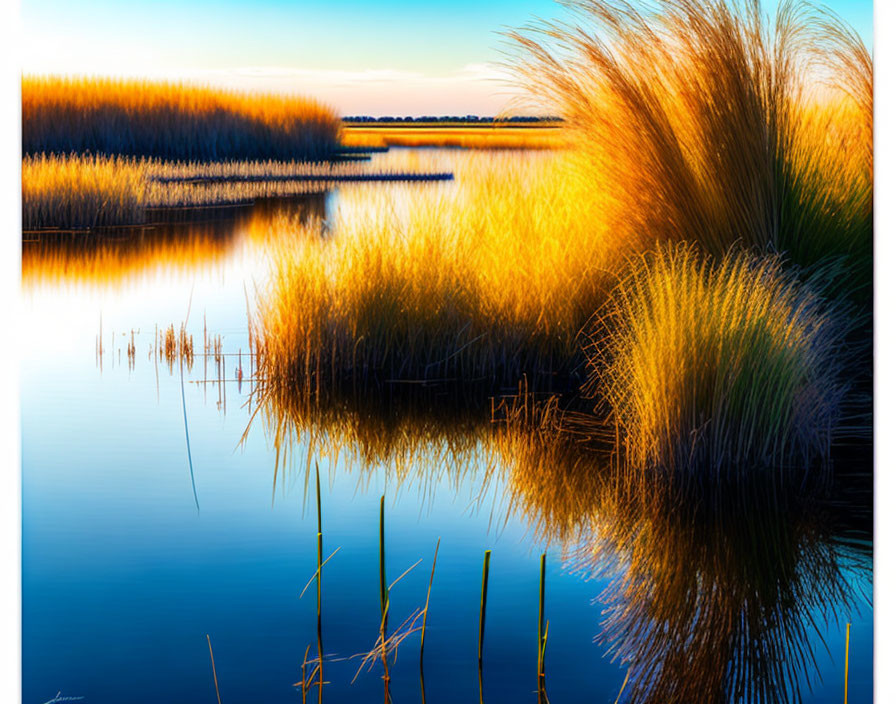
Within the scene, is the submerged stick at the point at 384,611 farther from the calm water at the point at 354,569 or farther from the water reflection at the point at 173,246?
the water reflection at the point at 173,246

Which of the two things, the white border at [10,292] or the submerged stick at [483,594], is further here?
the white border at [10,292]

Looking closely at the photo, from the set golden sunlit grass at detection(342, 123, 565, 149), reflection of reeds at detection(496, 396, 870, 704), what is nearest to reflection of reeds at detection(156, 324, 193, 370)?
golden sunlit grass at detection(342, 123, 565, 149)

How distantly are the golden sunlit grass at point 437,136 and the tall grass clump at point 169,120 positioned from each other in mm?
111

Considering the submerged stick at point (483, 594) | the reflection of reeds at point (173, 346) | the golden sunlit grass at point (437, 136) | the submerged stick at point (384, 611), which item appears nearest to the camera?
the submerged stick at point (483, 594)

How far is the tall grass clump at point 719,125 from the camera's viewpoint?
402 centimetres

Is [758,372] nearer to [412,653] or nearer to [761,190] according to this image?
[761,190]

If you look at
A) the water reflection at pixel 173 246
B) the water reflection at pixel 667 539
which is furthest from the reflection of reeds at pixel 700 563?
the water reflection at pixel 173 246

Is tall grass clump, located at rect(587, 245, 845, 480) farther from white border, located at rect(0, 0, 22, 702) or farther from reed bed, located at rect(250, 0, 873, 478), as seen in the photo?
white border, located at rect(0, 0, 22, 702)

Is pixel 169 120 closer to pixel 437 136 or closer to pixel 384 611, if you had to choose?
pixel 437 136

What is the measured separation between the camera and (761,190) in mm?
4137

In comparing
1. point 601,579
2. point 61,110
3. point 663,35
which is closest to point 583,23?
point 663,35

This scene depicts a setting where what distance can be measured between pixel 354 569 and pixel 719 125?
2.42 metres

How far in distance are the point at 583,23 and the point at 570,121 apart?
1.63 ft
